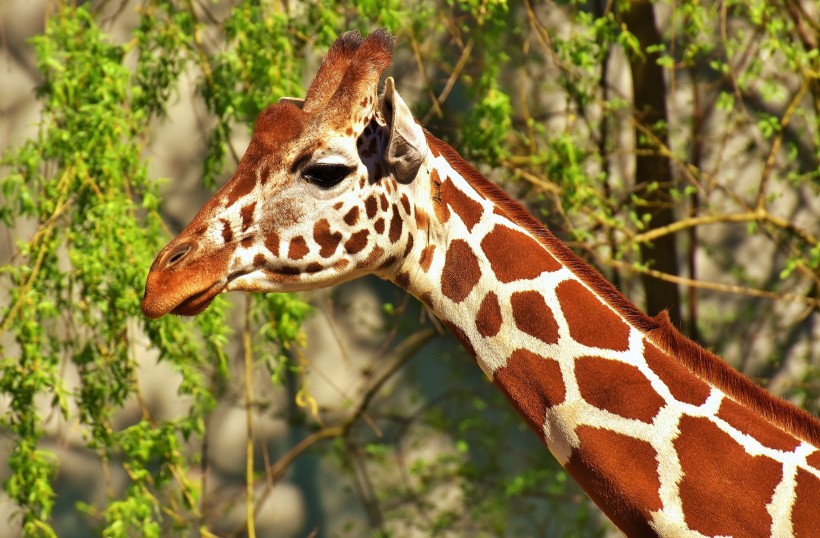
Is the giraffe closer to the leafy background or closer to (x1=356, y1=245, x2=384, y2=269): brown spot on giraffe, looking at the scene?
(x1=356, y1=245, x2=384, y2=269): brown spot on giraffe

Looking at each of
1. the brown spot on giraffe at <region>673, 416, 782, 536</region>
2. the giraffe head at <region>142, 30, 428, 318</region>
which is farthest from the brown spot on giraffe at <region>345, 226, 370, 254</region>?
the brown spot on giraffe at <region>673, 416, 782, 536</region>

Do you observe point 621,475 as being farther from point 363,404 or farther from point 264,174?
point 363,404

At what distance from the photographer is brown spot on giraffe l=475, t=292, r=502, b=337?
101 inches

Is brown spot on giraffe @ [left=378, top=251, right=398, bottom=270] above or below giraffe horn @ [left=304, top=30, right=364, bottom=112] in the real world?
below

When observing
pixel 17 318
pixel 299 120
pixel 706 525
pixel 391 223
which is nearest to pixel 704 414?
pixel 706 525

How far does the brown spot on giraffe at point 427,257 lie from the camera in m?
2.62

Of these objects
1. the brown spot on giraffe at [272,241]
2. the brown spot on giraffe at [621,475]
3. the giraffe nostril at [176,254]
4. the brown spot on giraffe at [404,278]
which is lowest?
the brown spot on giraffe at [621,475]

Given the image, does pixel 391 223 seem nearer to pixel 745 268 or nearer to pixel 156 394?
pixel 156 394

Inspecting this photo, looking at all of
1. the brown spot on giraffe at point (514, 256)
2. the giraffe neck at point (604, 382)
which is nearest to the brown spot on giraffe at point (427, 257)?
the giraffe neck at point (604, 382)

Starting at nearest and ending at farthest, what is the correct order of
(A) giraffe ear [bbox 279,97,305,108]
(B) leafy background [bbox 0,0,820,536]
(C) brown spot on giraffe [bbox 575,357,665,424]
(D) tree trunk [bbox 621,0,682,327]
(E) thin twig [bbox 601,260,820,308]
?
(C) brown spot on giraffe [bbox 575,357,665,424] → (A) giraffe ear [bbox 279,97,305,108] → (B) leafy background [bbox 0,0,820,536] → (E) thin twig [bbox 601,260,820,308] → (D) tree trunk [bbox 621,0,682,327]

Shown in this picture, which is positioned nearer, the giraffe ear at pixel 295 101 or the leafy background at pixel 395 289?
the giraffe ear at pixel 295 101

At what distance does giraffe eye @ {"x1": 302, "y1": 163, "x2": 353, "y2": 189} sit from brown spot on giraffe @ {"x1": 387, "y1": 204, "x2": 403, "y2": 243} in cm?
14

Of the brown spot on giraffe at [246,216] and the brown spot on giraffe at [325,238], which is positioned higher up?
the brown spot on giraffe at [246,216]

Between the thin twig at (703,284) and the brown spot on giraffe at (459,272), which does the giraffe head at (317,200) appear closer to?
the brown spot on giraffe at (459,272)
